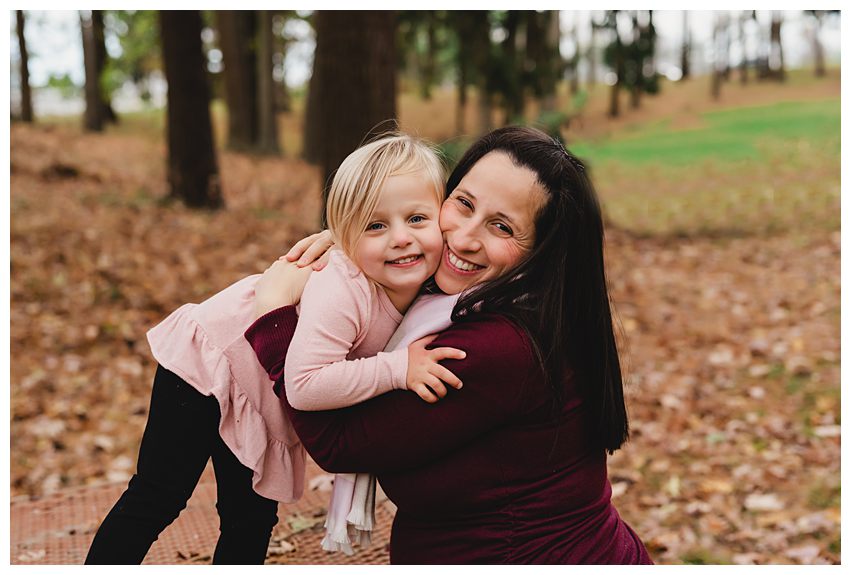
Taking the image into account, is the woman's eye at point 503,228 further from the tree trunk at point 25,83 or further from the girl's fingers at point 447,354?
the tree trunk at point 25,83

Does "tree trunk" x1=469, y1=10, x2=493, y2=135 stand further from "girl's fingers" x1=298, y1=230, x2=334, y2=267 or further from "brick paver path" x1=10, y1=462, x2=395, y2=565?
"girl's fingers" x1=298, y1=230, x2=334, y2=267

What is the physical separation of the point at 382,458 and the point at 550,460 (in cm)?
43

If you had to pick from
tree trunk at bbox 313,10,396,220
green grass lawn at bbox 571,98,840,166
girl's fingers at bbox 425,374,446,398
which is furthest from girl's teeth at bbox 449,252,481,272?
green grass lawn at bbox 571,98,840,166

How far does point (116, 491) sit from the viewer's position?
3910 mm

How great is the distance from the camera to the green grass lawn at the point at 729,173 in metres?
12.1

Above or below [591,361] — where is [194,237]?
below

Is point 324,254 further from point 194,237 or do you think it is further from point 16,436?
point 194,237

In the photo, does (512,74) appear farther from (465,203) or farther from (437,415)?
(437,415)

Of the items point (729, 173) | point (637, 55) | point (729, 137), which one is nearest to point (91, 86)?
point (637, 55)

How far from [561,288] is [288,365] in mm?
691

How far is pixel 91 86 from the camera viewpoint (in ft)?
66.3

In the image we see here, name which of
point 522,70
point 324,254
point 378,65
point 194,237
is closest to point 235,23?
point 522,70

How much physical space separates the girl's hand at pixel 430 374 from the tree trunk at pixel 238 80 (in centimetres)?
1724

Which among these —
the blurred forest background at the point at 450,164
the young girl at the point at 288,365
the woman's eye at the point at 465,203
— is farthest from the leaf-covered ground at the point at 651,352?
the woman's eye at the point at 465,203
